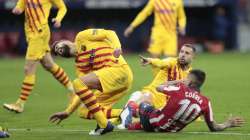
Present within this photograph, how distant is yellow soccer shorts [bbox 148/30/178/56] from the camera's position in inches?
881

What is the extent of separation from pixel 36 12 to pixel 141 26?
18.9 meters

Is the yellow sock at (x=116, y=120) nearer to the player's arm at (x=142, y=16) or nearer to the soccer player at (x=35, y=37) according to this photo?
the soccer player at (x=35, y=37)

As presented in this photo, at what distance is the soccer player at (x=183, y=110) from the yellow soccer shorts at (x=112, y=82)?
0.75 meters

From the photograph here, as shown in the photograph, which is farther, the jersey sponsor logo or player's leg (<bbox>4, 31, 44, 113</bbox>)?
player's leg (<bbox>4, 31, 44, 113</bbox>)

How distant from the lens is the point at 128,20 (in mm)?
35844

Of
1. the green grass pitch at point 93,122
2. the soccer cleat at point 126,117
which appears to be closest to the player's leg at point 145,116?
the green grass pitch at point 93,122

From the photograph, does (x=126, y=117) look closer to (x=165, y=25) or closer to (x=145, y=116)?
(x=145, y=116)

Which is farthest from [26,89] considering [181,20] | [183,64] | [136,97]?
[181,20]

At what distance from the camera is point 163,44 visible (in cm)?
2245

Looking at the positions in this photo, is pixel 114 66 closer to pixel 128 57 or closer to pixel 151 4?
pixel 151 4

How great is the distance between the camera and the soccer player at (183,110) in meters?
12.5

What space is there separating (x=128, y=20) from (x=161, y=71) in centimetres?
2117

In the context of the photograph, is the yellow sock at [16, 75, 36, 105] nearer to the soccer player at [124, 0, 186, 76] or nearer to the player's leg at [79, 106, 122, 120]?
the player's leg at [79, 106, 122, 120]

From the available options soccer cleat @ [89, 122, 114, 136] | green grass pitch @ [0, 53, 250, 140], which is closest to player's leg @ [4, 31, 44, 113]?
green grass pitch @ [0, 53, 250, 140]
